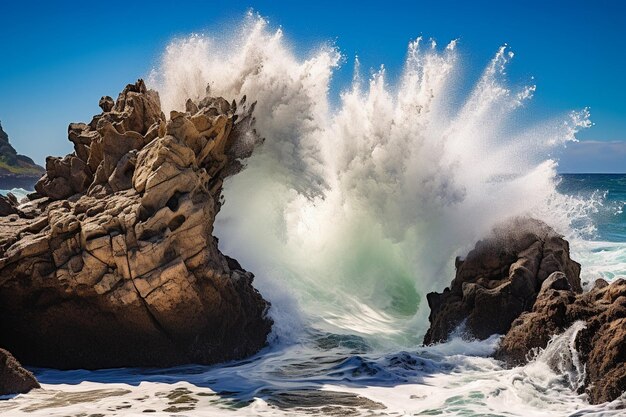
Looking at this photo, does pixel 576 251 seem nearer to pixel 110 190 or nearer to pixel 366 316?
pixel 366 316

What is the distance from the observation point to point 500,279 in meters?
14.8

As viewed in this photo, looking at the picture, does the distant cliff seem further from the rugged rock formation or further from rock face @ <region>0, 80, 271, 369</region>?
the rugged rock formation

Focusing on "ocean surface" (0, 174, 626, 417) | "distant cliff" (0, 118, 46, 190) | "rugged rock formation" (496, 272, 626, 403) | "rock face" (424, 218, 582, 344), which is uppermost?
"distant cliff" (0, 118, 46, 190)

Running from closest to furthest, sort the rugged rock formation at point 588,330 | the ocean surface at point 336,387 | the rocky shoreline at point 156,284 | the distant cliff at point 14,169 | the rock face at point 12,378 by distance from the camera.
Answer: the rugged rock formation at point 588,330, the ocean surface at point 336,387, the rock face at point 12,378, the rocky shoreline at point 156,284, the distant cliff at point 14,169

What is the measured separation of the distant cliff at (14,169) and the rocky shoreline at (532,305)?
3141 inches

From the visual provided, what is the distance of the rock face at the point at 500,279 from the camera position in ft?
45.9

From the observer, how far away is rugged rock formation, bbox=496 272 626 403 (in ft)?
34.3

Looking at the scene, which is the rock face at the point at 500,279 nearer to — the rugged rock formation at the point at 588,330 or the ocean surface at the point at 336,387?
the ocean surface at the point at 336,387

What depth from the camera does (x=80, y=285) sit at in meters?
13.6

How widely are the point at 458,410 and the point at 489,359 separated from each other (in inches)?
103

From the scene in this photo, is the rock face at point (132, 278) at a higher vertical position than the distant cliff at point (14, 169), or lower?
lower

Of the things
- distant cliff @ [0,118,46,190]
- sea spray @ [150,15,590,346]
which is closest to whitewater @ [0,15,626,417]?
sea spray @ [150,15,590,346]

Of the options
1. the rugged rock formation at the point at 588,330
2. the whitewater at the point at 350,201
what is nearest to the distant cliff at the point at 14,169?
the whitewater at the point at 350,201

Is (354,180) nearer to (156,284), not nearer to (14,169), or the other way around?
(156,284)
